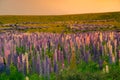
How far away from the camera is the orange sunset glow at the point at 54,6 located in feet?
21.6

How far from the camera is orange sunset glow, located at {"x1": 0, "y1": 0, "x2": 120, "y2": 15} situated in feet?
21.6

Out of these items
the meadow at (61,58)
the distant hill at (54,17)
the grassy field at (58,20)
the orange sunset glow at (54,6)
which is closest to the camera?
the meadow at (61,58)

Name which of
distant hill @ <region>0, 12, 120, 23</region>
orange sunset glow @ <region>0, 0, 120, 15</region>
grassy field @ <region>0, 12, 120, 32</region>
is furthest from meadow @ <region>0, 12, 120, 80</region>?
orange sunset glow @ <region>0, 0, 120, 15</region>

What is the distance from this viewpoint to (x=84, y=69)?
3.85m

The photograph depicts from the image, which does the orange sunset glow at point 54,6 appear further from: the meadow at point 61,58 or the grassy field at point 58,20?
the meadow at point 61,58

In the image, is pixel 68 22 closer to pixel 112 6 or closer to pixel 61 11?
pixel 61 11

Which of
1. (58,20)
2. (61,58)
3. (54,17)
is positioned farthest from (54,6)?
(61,58)

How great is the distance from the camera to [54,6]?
6.73 m

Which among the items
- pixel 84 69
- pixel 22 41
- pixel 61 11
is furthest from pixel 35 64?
pixel 61 11

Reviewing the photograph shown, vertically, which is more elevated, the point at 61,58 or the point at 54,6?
the point at 54,6

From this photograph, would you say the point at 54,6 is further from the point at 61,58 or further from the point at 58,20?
the point at 61,58

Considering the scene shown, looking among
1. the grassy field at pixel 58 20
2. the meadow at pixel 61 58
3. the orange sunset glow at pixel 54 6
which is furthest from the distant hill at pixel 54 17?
the meadow at pixel 61 58

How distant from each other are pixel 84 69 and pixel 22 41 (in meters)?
1.05

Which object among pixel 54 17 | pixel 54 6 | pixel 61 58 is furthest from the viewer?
pixel 54 6
